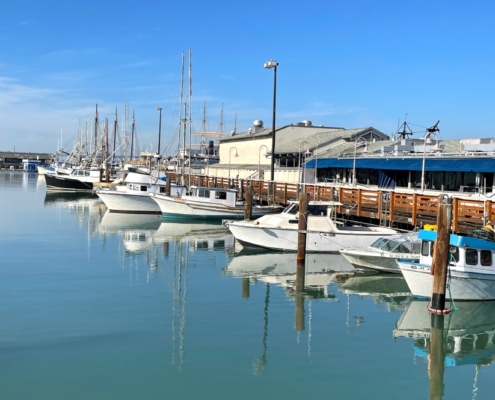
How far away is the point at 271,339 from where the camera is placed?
601 inches

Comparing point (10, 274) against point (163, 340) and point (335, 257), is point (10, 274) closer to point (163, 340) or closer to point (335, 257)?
point (163, 340)

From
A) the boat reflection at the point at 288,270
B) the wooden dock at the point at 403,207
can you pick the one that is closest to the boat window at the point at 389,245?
the boat reflection at the point at 288,270

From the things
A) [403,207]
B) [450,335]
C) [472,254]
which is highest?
[403,207]

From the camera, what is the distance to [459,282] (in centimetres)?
1862

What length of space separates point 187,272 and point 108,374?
39.6 feet

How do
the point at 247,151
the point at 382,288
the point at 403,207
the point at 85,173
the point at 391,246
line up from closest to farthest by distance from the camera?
the point at 382,288
the point at 391,246
the point at 403,207
the point at 247,151
the point at 85,173

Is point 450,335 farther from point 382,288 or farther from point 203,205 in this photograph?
point 203,205

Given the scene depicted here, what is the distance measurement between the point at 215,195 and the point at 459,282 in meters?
28.0

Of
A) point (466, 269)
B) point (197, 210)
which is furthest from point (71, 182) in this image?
point (466, 269)

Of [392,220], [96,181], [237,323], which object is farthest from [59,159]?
[237,323]

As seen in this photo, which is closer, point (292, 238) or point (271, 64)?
point (292, 238)

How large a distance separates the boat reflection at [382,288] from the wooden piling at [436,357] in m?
2.03

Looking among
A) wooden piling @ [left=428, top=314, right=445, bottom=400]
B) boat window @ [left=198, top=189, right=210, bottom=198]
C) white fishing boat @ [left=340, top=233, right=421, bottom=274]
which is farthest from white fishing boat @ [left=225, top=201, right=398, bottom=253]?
boat window @ [left=198, top=189, right=210, bottom=198]

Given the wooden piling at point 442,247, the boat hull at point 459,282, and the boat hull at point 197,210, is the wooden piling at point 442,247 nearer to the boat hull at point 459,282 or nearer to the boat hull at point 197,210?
the boat hull at point 459,282
